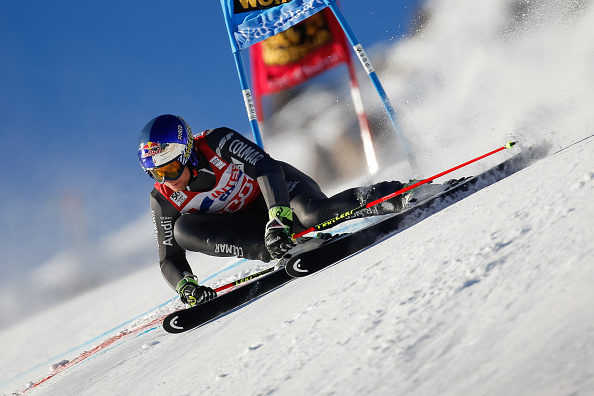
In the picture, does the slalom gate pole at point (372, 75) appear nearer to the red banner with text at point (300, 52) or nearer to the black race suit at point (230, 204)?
the black race suit at point (230, 204)

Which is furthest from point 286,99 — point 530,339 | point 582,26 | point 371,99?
point 530,339

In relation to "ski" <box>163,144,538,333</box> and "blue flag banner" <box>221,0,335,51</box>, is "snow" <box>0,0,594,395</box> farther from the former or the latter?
"blue flag banner" <box>221,0,335,51</box>

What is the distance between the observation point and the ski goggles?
3.80 metres

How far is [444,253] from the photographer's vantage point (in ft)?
6.97

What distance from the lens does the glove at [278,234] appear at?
351 centimetres

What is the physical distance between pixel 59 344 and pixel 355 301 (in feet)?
19.1

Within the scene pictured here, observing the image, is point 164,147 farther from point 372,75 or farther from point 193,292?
point 372,75

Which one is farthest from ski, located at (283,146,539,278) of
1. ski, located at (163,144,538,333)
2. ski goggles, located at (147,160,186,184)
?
ski goggles, located at (147,160,186,184)

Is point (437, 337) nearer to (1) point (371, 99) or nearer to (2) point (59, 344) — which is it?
(2) point (59, 344)

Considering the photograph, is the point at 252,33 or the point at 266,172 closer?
the point at 266,172

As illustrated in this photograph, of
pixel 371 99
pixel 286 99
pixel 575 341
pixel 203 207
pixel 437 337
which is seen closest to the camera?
pixel 575 341

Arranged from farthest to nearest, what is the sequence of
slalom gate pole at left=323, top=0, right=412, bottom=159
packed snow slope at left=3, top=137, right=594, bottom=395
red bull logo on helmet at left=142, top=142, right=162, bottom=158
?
1. slalom gate pole at left=323, top=0, right=412, bottom=159
2. red bull logo on helmet at left=142, top=142, right=162, bottom=158
3. packed snow slope at left=3, top=137, right=594, bottom=395

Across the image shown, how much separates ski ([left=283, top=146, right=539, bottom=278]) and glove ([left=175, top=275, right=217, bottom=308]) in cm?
61

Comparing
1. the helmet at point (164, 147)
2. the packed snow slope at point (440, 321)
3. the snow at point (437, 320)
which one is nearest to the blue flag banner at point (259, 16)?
the snow at point (437, 320)
